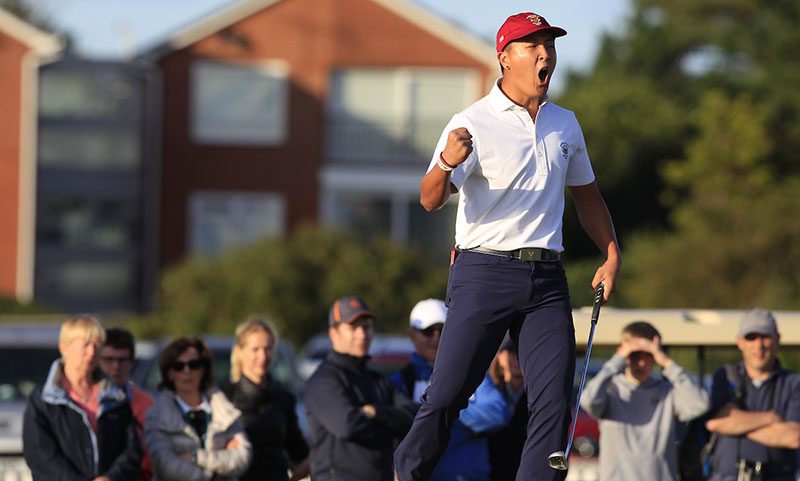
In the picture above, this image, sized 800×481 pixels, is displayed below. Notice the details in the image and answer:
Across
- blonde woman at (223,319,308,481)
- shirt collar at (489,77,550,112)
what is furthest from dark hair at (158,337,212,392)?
shirt collar at (489,77,550,112)

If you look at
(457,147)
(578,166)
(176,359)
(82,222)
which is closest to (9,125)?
(82,222)

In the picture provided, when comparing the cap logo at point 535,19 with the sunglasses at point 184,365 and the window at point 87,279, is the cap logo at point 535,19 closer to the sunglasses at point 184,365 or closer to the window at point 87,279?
the sunglasses at point 184,365

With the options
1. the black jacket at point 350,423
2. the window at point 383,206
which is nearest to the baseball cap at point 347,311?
the black jacket at point 350,423

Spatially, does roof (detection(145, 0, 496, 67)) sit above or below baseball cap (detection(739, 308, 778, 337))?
above

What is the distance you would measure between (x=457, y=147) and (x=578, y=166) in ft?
2.81

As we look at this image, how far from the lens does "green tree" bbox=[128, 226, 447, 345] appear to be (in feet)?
84.5

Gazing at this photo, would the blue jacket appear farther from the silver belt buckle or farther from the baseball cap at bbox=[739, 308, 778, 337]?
the silver belt buckle

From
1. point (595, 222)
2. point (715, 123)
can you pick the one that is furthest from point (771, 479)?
point (715, 123)

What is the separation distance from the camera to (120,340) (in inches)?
320

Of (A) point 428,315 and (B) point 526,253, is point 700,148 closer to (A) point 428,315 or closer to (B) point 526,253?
(A) point 428,315

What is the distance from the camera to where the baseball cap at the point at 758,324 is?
7738 millimetres

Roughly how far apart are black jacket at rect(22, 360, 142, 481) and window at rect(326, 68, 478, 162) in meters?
26.6

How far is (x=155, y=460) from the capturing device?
294 inches

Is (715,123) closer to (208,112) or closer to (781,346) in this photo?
(208,112)
